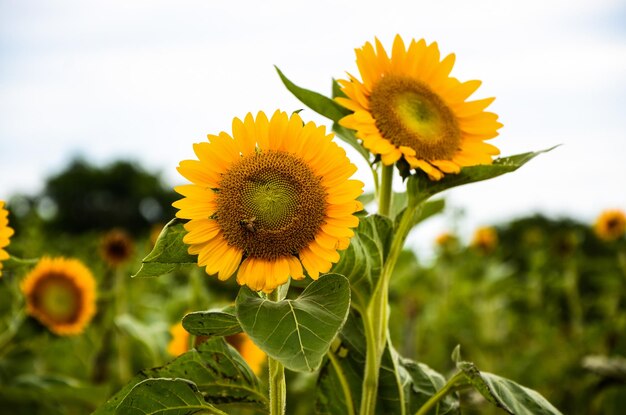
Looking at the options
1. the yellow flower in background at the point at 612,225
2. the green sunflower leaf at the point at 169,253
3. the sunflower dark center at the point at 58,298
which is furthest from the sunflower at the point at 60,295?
the yellow flower in background at the point at 612,225

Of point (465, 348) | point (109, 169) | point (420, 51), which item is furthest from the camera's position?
point (109, 169)

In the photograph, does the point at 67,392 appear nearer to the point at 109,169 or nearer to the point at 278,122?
the point at 278,122

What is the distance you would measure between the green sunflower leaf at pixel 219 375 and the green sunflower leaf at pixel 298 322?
0.21 meters

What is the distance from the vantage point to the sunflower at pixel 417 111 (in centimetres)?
98

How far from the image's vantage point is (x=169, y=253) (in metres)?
0.86

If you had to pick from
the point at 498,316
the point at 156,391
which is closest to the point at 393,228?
the point at 156,391

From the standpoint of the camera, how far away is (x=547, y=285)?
4.35 metres

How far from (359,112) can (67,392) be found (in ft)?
4.35

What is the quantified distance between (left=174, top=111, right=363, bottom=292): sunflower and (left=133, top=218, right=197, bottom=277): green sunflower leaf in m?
0.02

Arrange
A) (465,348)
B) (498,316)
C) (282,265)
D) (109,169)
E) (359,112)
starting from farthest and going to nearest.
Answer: (109,169)
(498,316)
(465,348)
(359,112)
(282,265)

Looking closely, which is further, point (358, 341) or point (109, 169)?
point (109, 169)

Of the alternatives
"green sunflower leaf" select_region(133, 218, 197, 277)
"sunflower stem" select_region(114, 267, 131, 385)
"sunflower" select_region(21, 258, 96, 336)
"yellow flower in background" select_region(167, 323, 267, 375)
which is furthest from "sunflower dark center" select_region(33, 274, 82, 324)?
"green sunflower leaf" select_region(133, 218, 197, 277)

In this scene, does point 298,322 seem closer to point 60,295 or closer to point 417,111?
point 417,111

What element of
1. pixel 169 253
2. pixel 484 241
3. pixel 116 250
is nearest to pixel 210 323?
pixel 169 253
